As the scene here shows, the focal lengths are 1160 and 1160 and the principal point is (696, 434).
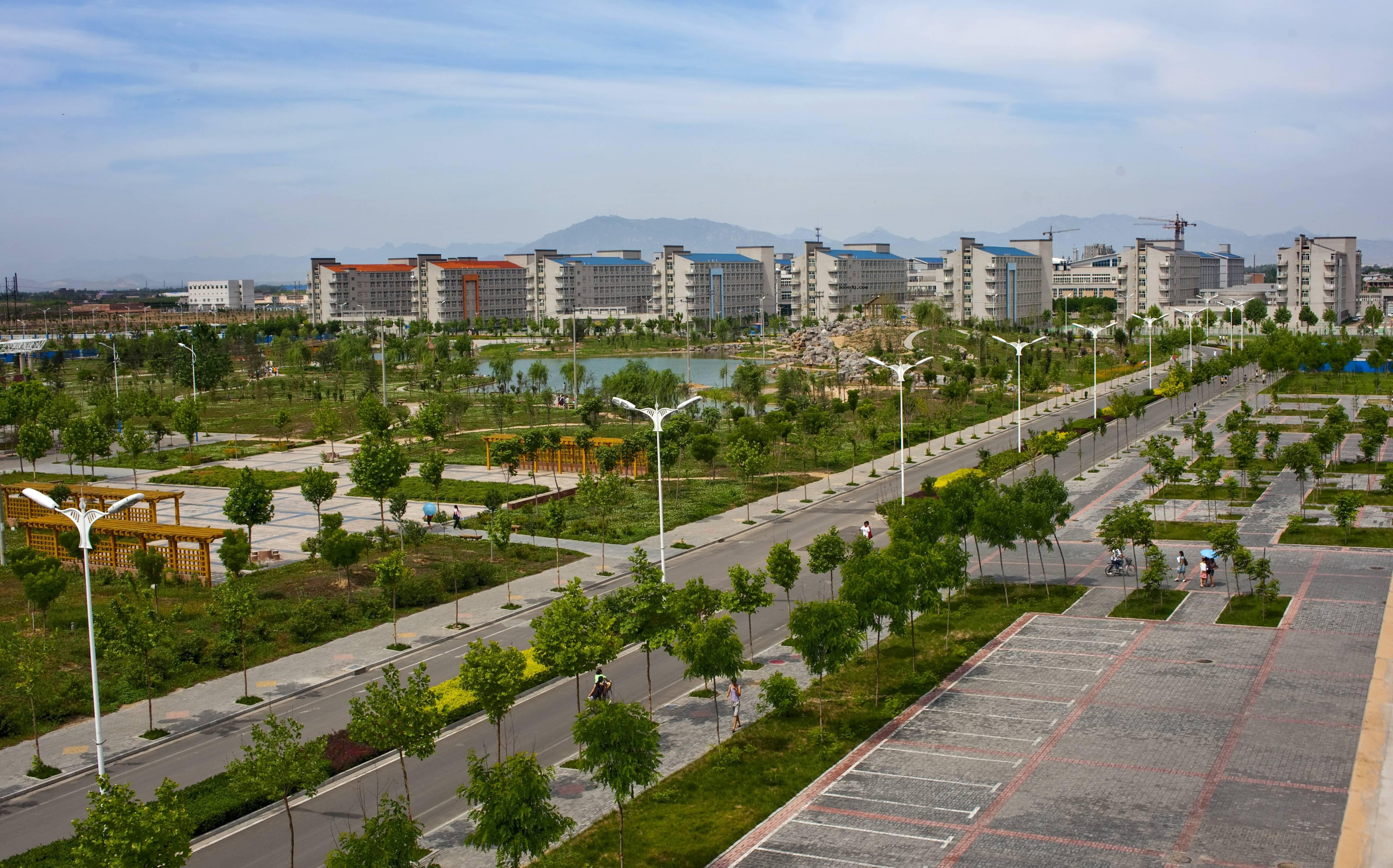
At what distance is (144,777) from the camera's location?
67.9 feet

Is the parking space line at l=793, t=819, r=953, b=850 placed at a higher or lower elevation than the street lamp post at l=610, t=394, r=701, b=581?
lower

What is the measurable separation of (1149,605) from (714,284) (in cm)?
12966

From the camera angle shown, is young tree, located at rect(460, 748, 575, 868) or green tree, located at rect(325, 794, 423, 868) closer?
green tree, located at rect(325, 794, 423, 868)

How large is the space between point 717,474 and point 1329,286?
11156 centimetres

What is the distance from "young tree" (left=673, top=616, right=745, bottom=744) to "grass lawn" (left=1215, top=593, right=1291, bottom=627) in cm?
1344

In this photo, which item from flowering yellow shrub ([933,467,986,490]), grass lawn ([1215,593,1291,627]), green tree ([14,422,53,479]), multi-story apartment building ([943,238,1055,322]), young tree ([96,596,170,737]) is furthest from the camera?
multi-story apartment building ([943,238,1055,322])

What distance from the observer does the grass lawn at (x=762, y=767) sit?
1758 cm

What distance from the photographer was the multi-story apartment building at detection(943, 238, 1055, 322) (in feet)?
441

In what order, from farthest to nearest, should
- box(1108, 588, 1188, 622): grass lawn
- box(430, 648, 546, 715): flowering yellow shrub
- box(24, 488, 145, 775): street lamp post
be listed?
1. box(1108, 588, 1188, 622): grass lawn
2. box(430, 648, 546, 715): flowering yellow shrub
3. box(24, 488, 145, 775): street lamp post

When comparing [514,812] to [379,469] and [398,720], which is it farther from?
[379,469]

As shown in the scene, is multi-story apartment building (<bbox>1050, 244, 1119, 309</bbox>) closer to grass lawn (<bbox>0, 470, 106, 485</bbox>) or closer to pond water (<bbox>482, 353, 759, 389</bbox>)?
pond water (<bbox>482, 353, 759, 389</bbox>)

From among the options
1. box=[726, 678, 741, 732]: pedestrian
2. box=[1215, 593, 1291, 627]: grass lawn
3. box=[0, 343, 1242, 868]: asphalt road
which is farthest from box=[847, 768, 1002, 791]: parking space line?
box=[1215, 593, 1291, 627]: grass lawn

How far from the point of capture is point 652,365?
379ft

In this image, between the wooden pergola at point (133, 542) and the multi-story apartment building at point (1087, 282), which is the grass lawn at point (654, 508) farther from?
the multi-story apartment building at point (1087, 282)
